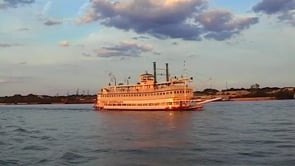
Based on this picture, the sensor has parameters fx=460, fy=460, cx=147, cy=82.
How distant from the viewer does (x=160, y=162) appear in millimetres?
27297

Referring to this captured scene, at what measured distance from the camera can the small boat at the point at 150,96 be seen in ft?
357

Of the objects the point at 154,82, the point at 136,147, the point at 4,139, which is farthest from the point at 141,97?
the point at 136,147

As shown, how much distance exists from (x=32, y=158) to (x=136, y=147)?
8402 mm

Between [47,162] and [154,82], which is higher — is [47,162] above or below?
below

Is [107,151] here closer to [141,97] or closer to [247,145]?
[247,145]

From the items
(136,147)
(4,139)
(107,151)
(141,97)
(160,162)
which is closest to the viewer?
(160,162)

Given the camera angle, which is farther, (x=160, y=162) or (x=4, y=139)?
(x=4, y=139)

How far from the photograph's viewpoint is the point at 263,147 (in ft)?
110

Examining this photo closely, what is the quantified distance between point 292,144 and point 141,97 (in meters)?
88.2

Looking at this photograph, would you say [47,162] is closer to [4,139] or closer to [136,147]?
[136,147]

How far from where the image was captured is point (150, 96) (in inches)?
4653

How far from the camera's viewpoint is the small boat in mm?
108662

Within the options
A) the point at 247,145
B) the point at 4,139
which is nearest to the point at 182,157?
the point at 247,145

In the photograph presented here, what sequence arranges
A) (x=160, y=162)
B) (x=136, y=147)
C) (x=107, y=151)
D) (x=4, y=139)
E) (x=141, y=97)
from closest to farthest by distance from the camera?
(x=160, y=162), (x=107, y=151), (x=136, y=147), (x=4, y=139), (x=141, y=97)
